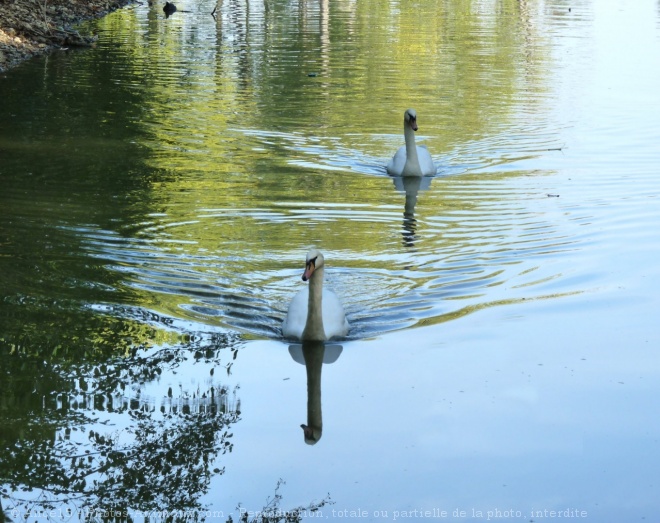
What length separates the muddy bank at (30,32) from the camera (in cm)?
2791

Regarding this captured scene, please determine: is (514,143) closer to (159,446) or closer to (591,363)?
(591,363)

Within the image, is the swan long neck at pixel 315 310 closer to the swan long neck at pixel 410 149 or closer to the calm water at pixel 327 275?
the calm water at pixel 327 275

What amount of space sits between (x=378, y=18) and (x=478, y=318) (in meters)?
34.8

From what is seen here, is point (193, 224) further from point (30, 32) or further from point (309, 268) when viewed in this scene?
point (30, 32)

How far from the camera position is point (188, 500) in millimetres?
7156

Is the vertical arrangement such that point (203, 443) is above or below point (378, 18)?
below

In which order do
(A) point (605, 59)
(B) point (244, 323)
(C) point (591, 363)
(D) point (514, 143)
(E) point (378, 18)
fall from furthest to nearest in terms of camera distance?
(E) point (378, 18) < (A) point (605, 59) < (D) point (514, 143) < (B) point (244, 323) < (C) point (591, 363)

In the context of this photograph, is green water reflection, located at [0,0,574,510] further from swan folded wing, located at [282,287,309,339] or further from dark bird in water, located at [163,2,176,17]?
dark bird in water, located at [163,2,176,17]

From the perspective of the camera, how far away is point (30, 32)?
3020 centimetres

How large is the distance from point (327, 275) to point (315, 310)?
2.14 metres

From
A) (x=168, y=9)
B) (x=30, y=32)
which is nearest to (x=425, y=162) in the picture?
(x=30, y=32)

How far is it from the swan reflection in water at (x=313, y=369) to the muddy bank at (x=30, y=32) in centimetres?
1825

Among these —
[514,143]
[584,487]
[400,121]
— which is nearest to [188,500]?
[584,487]

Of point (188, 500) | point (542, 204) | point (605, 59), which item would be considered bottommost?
point (188, 500)
